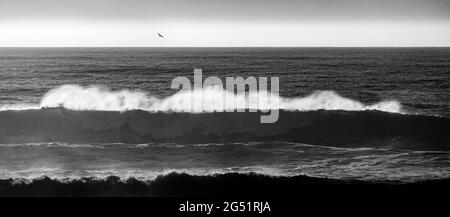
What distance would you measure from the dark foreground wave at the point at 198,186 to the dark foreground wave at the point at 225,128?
5665mm

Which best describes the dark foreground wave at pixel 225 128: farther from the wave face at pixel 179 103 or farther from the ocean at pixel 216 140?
the wave face at pixel 179 103

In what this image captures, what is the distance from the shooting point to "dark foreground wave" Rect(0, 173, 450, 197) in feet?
36.5

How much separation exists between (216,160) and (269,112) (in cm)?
690

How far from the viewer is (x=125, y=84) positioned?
136ft

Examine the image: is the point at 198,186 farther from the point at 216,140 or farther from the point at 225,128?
the point at 225,128

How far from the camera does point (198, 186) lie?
37.5 ft

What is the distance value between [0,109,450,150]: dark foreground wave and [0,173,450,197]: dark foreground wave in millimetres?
5665

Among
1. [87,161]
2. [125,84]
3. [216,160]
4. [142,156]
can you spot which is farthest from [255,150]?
[125,84]


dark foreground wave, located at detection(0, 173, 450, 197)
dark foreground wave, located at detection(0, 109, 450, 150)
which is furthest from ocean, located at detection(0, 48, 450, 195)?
dark foreground wave, located at detection(0, 173, 450, 197)

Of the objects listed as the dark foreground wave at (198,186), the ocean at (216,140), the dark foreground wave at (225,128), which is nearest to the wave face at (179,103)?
the ocean at (216,140)

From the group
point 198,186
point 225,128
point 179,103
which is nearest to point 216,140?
point 225,128

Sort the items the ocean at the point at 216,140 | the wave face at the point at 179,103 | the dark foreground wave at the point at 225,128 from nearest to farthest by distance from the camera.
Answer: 1. the ocean at the point at 216,140
2. the dark foreground wave at the point at 225,128
3. the wave face at the point at 179,103

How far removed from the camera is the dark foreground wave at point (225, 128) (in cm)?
1773
